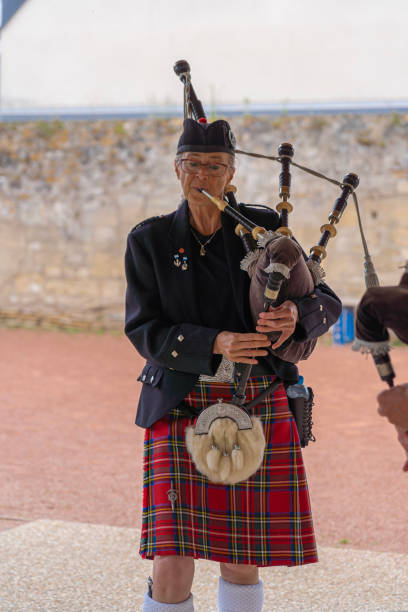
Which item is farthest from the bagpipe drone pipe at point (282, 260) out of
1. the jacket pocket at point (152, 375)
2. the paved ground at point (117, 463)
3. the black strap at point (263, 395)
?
the paved ground at point (117, 463)

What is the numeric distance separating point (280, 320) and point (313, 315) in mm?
143

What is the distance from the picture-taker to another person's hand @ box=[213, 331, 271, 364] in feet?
5.94

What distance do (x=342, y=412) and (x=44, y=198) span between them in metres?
5.70

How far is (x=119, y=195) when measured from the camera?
1008 centimetres

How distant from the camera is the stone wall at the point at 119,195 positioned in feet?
30.7

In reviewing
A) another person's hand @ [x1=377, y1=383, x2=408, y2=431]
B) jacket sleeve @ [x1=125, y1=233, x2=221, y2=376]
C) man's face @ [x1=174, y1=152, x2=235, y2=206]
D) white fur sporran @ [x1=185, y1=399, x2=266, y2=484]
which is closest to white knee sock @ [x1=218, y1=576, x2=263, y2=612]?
white fur sporran @ [x1=185, y1=399, x2=266, y2=484]

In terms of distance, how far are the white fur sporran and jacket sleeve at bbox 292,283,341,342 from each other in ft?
0.86

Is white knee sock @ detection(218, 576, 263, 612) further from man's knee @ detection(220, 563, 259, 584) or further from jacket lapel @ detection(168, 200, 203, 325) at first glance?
jacket lapel @ detection(168, 200, 203, 325)

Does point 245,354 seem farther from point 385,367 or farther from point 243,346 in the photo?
point 385,367

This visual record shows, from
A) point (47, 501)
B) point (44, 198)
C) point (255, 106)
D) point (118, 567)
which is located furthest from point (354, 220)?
point (118, 567)

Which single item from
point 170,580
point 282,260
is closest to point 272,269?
point 282,260

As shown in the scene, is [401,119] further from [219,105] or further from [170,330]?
[170,330]

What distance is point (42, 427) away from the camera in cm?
599

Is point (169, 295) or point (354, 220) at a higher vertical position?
point (354, 220)
